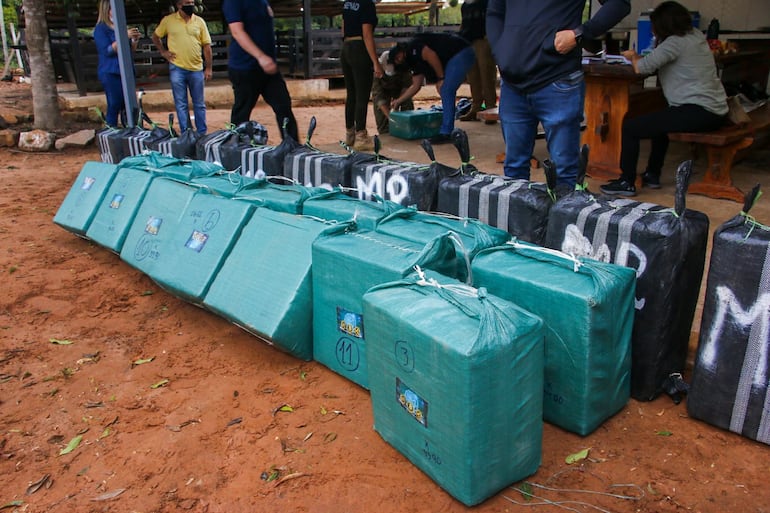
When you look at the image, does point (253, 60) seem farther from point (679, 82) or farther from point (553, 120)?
point (679, 82)

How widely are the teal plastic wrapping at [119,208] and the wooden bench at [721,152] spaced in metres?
4.08

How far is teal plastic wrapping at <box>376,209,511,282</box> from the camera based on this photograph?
9.27 feet

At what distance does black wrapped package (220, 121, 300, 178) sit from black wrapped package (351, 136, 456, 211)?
778 mm

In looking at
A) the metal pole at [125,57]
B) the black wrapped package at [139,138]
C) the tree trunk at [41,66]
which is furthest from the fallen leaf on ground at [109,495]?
the tree trunk at [41,66]

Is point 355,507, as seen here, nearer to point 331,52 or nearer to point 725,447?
point 725,447

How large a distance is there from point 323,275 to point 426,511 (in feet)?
3.81

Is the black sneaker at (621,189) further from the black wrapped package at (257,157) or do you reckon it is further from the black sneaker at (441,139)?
the black sneaker at (441,139)

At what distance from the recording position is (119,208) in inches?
182

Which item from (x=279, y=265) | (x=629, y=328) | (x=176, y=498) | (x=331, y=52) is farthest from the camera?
(x=331, y=52)

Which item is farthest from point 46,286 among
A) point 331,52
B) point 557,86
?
point 331,52

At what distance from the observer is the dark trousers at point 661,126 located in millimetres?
5109

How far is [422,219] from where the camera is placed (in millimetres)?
3178

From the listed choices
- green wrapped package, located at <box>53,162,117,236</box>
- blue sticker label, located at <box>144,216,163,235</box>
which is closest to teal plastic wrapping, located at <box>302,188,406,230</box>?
blue sticker label, located at <box>144,216,163,235</box>

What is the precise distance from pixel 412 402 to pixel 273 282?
113 centimetres
